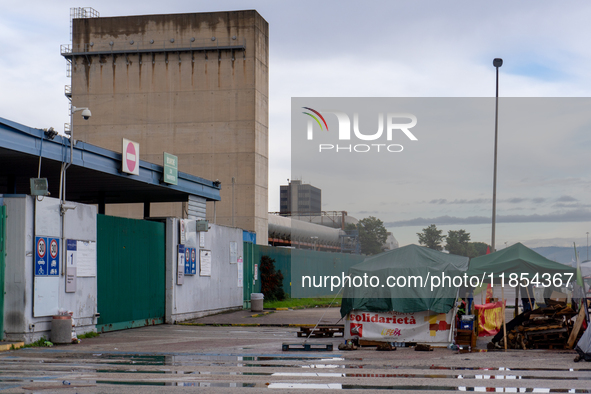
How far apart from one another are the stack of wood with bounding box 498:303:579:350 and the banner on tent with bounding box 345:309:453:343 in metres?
1.49

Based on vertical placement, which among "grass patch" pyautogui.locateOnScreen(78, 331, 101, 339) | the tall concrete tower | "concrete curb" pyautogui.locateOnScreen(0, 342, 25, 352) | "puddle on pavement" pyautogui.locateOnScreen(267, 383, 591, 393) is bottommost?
"grass patch" pyautogui.locateOnScreen(78, 331, 101, 339)

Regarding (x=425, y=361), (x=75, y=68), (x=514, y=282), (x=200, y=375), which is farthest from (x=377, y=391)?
(x=75, y=68)

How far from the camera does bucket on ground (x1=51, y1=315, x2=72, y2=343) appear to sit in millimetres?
17812

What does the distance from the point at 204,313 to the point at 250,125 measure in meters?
35.1

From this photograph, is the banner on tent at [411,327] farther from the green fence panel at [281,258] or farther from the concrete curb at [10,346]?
the green fence panel at [281,258]

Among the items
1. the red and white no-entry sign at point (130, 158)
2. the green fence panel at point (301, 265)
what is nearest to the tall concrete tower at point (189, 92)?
the green fence panel at point (301, 265)

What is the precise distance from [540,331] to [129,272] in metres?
12.7

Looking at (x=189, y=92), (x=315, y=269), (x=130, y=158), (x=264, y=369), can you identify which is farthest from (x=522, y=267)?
(x=189, y=92)

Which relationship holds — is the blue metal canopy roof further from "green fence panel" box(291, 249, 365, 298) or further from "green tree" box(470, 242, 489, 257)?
"green tree" box(470, 242, 489, 257)

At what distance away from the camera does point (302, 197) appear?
Answer: 119 m

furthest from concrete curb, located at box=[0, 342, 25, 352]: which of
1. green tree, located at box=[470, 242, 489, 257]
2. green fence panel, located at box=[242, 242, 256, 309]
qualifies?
green tree, located at box=[470, 242, 489, 257]

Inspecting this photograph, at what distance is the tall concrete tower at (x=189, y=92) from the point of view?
61.8 metres

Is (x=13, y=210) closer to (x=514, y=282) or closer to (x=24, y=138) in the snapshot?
(x=24, y=138)

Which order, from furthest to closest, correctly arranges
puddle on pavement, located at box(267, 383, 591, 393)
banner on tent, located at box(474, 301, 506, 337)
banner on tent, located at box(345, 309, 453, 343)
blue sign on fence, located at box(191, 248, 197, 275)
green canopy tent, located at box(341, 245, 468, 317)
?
blue sign on fence, located at box(191, 248, 197, 275), banner on tent, located at box(474, 301, 506, 337), banner on tent, located at box(345, 309, 453, 343), green canopy tent, located at box(341, 245, 468, 317), puddle on pavement, located at box(267, 383, 591, 393)
